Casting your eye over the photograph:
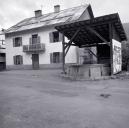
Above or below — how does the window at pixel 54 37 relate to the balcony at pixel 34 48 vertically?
above

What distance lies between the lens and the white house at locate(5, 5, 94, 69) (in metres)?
22.4

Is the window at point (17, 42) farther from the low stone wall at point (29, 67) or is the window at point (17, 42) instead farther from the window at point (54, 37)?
the window at point (54, 37)

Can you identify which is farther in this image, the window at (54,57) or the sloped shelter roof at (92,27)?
the window at (54,57)

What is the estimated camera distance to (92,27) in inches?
517

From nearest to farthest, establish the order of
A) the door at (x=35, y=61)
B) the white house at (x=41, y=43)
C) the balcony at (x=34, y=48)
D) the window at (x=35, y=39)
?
the white house at (x=41, y=43) → the balcony at (x=34, y=48) → the window at (x=35, y=39) → the door at (x=35, y=61)

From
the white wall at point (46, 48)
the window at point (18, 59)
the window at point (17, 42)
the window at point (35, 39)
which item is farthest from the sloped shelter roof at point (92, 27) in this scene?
the window at point (17, 42)

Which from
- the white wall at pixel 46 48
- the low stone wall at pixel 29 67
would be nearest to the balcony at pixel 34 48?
the white wall at pixel 46 48

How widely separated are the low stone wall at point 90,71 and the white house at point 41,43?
8.30 metres

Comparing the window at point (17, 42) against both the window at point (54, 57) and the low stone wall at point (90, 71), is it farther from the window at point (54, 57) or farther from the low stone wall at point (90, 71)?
the low stone wall at point (90, 71)

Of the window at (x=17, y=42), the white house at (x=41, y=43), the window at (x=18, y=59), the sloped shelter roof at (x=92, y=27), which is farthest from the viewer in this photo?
the window at (x=17, y=42)

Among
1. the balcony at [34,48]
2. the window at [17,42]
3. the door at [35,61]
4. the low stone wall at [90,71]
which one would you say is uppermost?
the window at [17,42]

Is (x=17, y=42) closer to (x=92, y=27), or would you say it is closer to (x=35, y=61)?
(x=35, y=61)

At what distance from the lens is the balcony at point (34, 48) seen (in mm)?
23359

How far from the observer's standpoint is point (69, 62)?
21438 millimetres
